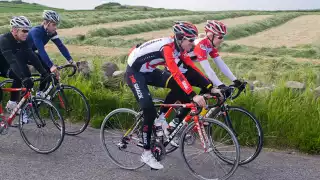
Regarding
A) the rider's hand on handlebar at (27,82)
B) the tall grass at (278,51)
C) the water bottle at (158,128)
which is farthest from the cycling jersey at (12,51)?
the tall grass at (278,51)

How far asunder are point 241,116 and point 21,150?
316 cm

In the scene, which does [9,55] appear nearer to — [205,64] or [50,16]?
[50,16]

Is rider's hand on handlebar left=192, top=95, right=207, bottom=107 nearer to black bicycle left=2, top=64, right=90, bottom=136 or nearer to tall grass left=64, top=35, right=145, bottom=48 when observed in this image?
black bicycle left=2, top=64, right=90, bottom=136

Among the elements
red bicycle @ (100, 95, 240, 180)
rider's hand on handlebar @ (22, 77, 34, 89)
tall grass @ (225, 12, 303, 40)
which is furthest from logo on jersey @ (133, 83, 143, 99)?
tall grass @ (225, 12, 303, 40)

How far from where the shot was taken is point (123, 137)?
5352mm

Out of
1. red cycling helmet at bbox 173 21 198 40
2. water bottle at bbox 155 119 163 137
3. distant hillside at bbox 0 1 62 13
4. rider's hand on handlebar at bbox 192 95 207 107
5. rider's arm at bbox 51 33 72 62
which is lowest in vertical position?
distant hillside at bbox 0 1 62 13

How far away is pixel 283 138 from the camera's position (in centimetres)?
614

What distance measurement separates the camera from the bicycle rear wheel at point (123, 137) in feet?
17.3

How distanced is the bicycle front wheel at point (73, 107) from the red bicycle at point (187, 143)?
1349 millimetres

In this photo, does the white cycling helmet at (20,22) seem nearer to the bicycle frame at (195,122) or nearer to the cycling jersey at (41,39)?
the cycling jersey at (41,39)

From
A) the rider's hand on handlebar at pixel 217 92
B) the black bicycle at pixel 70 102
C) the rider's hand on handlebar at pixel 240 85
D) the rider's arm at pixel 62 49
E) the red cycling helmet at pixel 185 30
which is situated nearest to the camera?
the red cycling helmet at pixel 185 30

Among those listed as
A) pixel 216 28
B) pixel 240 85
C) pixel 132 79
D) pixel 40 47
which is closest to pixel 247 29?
pixel 40 47

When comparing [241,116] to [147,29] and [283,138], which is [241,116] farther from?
[147,29]

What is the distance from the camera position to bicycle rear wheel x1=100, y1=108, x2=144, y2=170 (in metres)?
5.29
